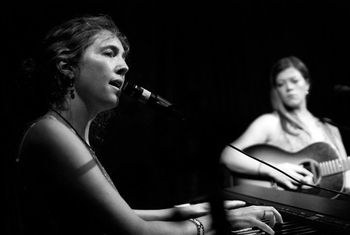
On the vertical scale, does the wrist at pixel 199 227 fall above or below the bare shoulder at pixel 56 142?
below

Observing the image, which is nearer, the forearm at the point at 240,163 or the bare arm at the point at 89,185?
the bare arm at the point at 89,185

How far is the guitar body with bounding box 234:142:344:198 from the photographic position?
2947mm

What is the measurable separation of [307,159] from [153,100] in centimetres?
214

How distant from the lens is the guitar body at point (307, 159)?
9.67 feet

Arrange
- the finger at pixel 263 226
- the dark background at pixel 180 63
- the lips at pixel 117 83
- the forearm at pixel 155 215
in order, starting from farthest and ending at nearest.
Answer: the dark background at pixel 180 63 < the forearm at pixel 155 215 < the lips at pixel 117 83 < the finger at pixel 263 226

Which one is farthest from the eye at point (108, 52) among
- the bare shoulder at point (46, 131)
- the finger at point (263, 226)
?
the finger at point (263, 226)

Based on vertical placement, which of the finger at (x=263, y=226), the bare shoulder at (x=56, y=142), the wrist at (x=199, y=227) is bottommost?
the wrist at (x=199, y=227)

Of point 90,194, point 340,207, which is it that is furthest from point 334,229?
point 90,194

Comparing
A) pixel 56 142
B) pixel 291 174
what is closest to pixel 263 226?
pixel 56 142

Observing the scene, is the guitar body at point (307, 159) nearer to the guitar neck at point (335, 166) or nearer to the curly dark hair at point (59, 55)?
the guitar neck at point (335, 166)

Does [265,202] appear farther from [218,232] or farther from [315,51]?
[315,51]

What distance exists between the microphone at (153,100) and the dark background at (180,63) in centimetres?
57

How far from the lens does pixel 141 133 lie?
3.32m

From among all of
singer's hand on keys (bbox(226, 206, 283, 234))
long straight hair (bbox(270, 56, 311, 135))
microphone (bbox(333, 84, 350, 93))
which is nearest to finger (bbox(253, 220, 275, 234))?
singer's hand on keys (bbox(226, 206, 283, 234))
